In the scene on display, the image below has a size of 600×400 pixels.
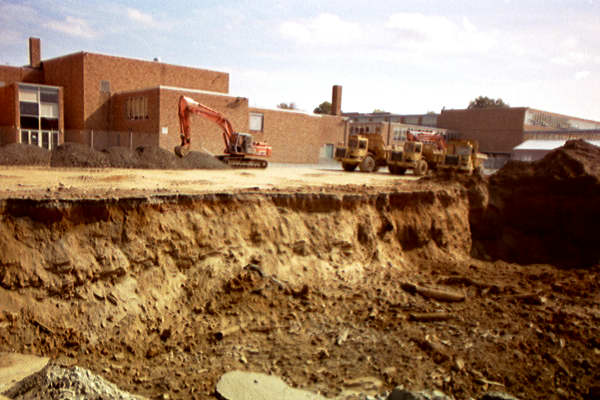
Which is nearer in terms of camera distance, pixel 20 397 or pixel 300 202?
pixel 20 397

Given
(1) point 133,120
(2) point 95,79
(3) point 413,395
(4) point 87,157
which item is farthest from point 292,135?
(3) point 413,395

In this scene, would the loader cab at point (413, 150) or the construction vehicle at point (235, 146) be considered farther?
the loader cab at point (413, 150)

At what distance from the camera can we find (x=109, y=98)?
32469mm

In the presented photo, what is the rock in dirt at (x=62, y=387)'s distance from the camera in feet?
14.9

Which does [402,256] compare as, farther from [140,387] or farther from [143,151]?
[143,151]

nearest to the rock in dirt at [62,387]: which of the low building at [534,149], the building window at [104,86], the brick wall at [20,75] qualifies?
the building window at [104,86]

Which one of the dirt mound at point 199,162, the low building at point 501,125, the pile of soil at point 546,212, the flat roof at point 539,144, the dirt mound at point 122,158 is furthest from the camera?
the low building at point 501,125

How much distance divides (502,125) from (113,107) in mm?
43286

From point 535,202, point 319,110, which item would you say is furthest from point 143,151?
point 319,110

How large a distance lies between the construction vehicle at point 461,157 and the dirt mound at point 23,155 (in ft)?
69.9

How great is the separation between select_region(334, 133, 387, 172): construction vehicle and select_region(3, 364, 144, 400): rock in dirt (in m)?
23.5

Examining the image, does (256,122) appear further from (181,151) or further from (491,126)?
(491,126)

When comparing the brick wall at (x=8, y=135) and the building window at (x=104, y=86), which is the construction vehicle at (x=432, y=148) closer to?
the building window at (x=104, y=86)

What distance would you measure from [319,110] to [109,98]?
4739 centimetres
